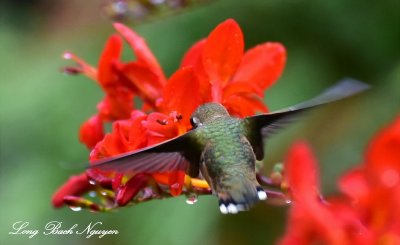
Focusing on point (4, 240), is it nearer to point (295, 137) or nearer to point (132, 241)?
point (132, 241)

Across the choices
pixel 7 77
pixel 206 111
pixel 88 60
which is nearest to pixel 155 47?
pixel 88 60

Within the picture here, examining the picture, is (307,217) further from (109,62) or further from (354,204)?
(109,62)

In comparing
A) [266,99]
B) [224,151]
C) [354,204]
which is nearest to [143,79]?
[224,151]

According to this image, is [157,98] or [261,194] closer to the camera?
[261,194]

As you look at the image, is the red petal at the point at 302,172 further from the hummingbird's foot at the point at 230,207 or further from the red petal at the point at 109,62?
the red petal at the point at 109,62

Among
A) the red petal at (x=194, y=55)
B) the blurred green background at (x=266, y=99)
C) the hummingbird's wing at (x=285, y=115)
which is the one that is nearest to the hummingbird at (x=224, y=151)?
the hummingbird's wing at (x=285, y=115)

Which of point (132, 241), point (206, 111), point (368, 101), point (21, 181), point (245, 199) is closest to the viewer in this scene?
point (245, 199)
